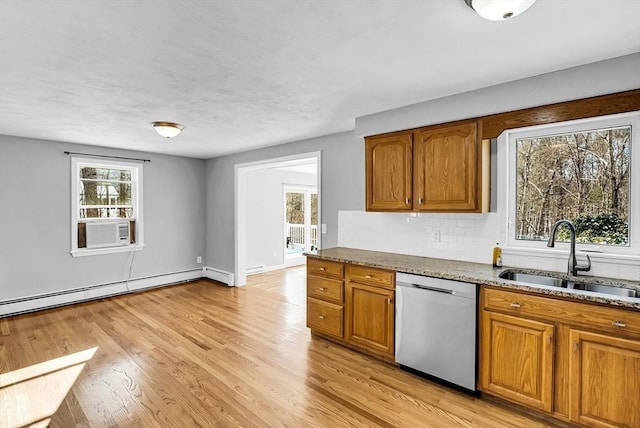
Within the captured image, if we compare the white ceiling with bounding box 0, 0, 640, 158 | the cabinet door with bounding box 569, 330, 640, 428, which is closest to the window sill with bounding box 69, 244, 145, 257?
the white ceiling with bounding box 0, 0, 640, 158

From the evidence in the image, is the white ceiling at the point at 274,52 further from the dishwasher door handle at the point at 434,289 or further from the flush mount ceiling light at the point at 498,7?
the dishwasher door handle at the point at 434,289

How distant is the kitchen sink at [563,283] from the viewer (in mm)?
2164

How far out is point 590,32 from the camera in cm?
179

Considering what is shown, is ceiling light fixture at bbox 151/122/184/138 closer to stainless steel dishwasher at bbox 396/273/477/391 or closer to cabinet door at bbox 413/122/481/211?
cabinet door at bbox 413/122/481/211

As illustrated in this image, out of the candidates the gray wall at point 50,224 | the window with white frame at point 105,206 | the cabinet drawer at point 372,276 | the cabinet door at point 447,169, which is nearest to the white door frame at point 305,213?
the gray wall at point 50,224

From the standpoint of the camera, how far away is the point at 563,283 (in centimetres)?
242

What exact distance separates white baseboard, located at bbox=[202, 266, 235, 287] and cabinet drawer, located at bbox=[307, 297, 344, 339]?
2597 millimetres

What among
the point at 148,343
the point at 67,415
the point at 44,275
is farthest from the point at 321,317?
the point at 44,275

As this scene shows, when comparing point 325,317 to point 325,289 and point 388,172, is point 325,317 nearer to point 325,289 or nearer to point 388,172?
point 325,289

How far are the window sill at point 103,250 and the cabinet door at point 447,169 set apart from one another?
456 cm

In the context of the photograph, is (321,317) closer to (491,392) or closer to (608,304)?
(491,392)

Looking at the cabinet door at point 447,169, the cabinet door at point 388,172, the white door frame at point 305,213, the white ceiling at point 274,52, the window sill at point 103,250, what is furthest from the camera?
the white door frame at point 305,213

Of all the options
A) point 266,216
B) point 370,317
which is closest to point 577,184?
point 370,317

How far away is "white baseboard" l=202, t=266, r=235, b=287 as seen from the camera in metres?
5.73
